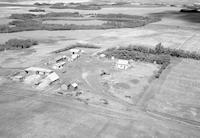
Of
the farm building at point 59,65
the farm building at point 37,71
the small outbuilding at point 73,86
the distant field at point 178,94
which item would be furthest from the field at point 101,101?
the farm building at point 37,71

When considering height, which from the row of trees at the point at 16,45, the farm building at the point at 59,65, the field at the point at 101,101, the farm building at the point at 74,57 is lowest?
the field at the point at 101,101

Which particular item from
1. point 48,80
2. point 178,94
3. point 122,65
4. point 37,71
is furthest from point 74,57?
point 178,94

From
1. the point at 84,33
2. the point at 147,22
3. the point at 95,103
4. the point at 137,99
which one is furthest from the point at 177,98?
the point at 147,22

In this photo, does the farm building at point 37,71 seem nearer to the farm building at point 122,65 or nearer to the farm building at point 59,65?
the farm building at point 59,65

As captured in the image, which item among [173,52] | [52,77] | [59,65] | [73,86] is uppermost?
[173,52]

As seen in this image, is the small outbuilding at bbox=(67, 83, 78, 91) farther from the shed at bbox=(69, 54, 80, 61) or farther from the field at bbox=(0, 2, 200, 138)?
the shed at bbox=(69, 54, 80, 61)

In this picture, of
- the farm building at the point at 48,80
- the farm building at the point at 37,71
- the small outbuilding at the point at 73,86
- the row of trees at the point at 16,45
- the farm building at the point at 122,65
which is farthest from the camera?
the row of trees at the point at 16,45

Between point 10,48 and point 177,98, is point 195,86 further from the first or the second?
point 10,48

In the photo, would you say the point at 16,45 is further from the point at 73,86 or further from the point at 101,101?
the point at 101,101

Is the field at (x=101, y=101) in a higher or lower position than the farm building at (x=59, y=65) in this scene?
lower

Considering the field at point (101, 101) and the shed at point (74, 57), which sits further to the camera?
the shed at point (74, 57)

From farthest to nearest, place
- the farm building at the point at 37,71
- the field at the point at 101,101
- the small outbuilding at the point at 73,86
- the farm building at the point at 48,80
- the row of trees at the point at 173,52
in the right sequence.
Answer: the row of trees at the point at 173,52 < the farm building at the point at 37,71 < the farm building at the point at 48,80 < the small outbuilding at the point at 73,86 < the field at the point at 101,101
